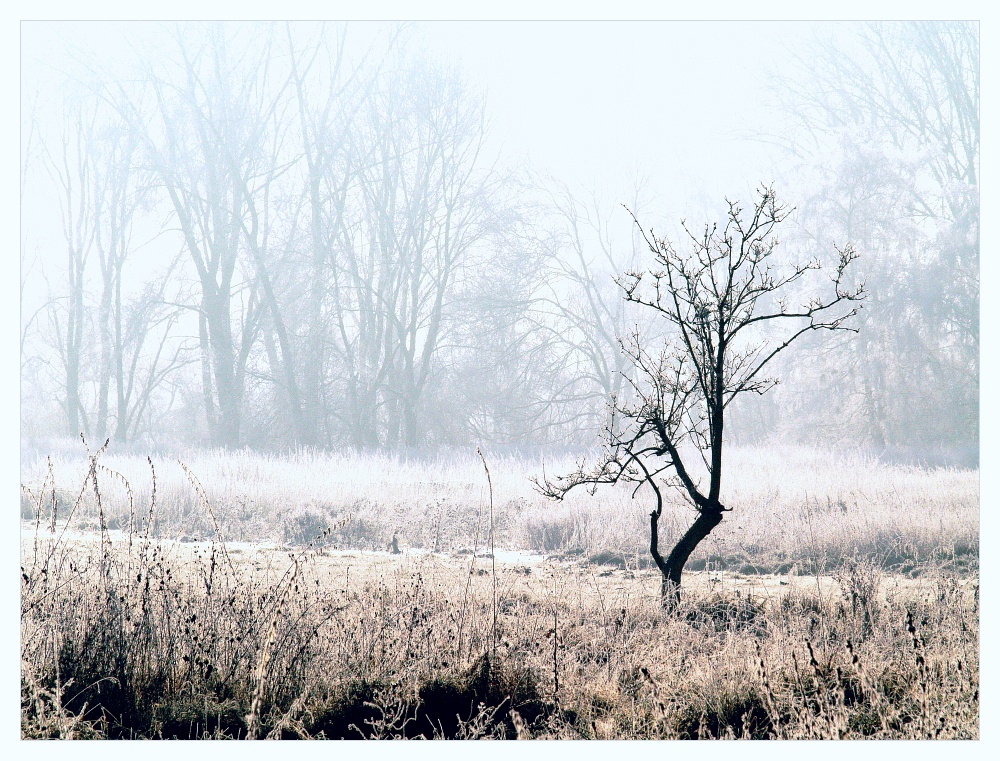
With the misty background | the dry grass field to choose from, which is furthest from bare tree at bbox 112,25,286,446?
the dry grass field

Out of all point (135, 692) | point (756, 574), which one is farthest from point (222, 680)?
point (756, 574)

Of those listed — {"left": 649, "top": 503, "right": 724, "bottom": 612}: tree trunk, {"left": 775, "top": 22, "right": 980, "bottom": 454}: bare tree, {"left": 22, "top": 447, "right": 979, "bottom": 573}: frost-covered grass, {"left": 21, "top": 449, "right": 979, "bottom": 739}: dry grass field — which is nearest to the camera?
{"left": 21, "top": 449, "right": 979, "bottom": 739}: dry grass field

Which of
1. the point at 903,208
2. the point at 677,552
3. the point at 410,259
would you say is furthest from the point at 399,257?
the point at 677,552

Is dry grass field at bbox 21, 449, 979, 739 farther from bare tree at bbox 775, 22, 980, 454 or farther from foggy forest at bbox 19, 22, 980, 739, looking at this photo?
bare tree at bbox 775, 22, 980, 454

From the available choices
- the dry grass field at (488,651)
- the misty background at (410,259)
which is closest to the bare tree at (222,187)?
the misty background at (410,259)

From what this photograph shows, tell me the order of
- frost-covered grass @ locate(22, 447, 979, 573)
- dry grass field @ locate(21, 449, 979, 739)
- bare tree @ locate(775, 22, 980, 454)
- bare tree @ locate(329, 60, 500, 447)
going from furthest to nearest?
1. bare tree @ locate(329, 60, 500, 447)
2. bare tree @ locate(775, 22, 980, 454)
3. frost-covered grass @ locate(22, 447, 979, 573)
4. dry grass field @ locate(21, 449, 979, 739)

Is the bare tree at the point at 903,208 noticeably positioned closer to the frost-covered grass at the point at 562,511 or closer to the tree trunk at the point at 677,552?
the frost-covered grass at the point at 562,511

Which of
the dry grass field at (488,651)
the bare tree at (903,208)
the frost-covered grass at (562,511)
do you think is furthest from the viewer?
the bare tree at (903,208)

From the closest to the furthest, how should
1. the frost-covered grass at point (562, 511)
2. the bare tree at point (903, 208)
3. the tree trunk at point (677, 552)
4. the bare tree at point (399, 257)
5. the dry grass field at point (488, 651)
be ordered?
the dry grass field at point (488, 651)
the tree trunk at point (677, 552)
the frost-covered grass at point (562, 511)
the bare tree at point (903, 208)
the bare tree at point (399, 257)

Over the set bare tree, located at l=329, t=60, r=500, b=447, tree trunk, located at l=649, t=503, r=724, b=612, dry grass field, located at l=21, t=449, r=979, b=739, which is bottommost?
dry grass field, located at l=21, t=449, r=979, b=739

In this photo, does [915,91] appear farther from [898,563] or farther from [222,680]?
[222,680]

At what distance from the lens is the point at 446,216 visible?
18906mm

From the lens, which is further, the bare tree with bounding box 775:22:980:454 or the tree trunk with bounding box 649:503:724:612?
the bare tree with bounding box 775:22:980:454

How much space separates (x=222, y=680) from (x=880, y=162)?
1724 centimetres
